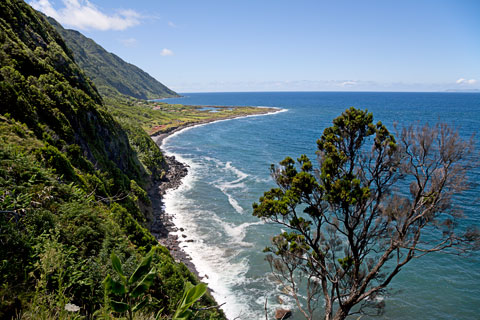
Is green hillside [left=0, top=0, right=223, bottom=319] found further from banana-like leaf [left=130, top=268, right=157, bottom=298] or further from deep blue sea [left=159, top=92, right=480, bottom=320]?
deep blue sea [left=159, top=92, right=480, bottom=320]

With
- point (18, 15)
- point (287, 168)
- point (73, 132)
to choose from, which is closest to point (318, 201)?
point (287, 168)

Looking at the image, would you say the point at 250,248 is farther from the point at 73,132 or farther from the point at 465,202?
the point at 465,202

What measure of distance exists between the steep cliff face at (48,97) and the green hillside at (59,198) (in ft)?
0.36

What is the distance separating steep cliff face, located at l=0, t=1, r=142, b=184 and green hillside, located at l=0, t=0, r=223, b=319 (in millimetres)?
109

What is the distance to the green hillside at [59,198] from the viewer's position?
5859mm

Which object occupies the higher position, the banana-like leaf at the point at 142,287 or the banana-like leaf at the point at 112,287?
the banana-like leaf at the point at 112,287

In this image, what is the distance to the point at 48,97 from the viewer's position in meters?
27.5

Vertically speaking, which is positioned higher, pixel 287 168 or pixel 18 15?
pixel 18 15

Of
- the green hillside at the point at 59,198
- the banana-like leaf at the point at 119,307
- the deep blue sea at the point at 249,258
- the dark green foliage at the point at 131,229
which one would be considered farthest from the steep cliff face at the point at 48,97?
the banana-like leaf at the point at 119,307

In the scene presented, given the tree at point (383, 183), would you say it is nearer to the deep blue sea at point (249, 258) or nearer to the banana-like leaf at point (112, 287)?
the deep blue sea at point (249, 258)

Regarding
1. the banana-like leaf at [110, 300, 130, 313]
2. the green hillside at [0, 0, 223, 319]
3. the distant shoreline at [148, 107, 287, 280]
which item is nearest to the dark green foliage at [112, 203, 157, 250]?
the green hillside at [0, 0, 223, 319]

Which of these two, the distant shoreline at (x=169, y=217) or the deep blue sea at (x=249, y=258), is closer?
the deep blue sea at (x=249, y=258)

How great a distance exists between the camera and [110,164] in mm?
34000

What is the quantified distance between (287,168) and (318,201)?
2.69 meters
